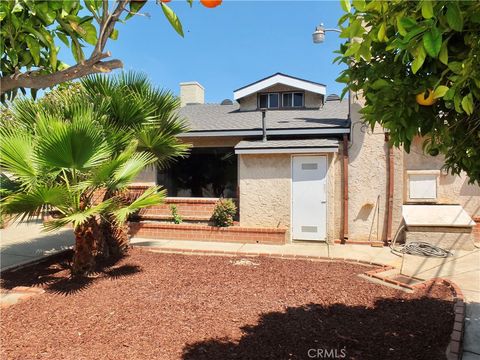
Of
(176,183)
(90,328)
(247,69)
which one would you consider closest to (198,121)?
(176,183)

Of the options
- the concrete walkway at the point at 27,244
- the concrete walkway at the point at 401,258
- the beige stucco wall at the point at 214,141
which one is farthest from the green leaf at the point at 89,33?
the beige stucco wall at the point at 214,141

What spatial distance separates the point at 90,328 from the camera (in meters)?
4.68

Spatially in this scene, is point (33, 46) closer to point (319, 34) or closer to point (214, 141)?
point (214, 141)

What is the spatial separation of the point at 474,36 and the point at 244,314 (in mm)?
4470

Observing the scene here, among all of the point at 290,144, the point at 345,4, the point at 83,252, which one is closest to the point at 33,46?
the point at 345,4

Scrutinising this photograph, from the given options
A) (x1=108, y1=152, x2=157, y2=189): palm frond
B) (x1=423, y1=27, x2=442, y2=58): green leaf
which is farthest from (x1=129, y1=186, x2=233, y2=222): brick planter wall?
(x1=423, y1=27, x2=442, y2=58): green leaf

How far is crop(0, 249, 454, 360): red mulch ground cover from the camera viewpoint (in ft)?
13.6

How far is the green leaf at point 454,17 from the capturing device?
1.44m

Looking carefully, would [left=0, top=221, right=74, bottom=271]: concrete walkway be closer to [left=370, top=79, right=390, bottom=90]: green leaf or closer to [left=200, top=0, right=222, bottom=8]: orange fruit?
[left=200, top=0, right=222, bottom=8]: orange fruit

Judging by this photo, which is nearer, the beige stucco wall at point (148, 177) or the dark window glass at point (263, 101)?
the beige stucco wall at point (148, 177)

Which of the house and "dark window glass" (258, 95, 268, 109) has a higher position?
"dark window glass" (258, 95, 268, 109)

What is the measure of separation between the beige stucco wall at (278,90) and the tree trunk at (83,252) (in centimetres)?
992

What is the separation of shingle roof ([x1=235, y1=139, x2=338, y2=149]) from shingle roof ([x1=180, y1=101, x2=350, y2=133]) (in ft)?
1.67

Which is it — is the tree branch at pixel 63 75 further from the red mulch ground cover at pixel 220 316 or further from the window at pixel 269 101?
the window at pixel 269 101
